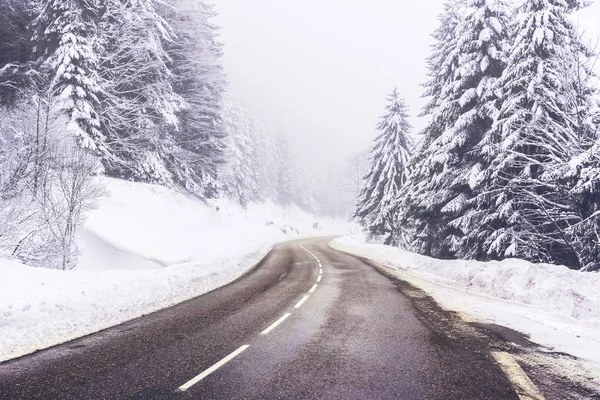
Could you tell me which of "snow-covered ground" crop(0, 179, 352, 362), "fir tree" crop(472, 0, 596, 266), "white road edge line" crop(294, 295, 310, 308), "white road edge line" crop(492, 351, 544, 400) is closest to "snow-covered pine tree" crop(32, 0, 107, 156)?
"snow-covered ground" crop(0, 179, 352, 362)

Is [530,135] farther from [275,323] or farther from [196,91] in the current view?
[196,91]

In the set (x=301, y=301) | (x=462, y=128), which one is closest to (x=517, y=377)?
(x=301, y=301)

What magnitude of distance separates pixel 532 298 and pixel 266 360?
24.9 feet

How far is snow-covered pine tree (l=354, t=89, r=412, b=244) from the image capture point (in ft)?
97.0

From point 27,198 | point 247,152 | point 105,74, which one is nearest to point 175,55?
point 105,74

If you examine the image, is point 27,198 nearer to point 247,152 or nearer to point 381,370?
point 381,370

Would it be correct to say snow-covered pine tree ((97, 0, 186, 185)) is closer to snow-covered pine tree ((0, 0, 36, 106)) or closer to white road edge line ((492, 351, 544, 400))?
snow-covered pine tree ((0, 0, 36, 106))

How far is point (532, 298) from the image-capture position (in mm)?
9477

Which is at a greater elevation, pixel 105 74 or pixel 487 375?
pixel 105 74

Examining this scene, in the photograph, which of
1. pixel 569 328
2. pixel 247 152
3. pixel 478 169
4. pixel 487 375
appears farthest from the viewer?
pixel 247 152

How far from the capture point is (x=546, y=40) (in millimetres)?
13516

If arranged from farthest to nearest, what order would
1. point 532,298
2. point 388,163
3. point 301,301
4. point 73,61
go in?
point 388,163 < point 73,61 < point 301,301 < point 532,298

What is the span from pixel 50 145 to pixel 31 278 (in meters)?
7.64

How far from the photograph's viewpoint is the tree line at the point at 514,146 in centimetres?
1154
